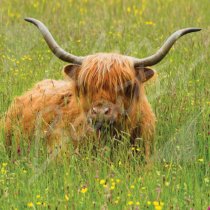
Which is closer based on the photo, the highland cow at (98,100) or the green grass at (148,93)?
the green grass at (148,93)

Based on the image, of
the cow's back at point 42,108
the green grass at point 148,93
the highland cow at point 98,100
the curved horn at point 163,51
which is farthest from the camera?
the cow's back at point 42,108

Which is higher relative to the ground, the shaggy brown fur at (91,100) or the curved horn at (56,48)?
the curved horn at (56,48)

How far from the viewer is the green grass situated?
4957 mm

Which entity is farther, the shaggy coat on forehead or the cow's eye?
the cow's eye

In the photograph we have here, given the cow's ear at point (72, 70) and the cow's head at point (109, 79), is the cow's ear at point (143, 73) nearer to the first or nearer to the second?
the cow's head at point (109, 79)

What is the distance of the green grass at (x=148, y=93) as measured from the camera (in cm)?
496

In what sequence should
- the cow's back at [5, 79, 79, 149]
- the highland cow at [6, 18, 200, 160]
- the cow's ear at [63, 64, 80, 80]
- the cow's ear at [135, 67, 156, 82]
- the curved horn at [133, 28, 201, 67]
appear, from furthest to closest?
the cow's back at [5, 79, 79, 149]
the cow's ear at [63, 64, 80, 80]
the cow's ear at [135, 67, 156, 82]
the curved horn at [133, 28, 201, 67]
the highland cow at [6, 18, 200, 160]

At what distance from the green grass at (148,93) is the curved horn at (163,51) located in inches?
16.9

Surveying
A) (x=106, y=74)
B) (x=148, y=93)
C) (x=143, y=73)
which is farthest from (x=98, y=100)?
(x=148, y=93)

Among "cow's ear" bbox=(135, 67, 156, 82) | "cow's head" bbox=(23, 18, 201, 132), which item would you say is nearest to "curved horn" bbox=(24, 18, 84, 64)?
"cow's head" bbox=(23, 18, 201, 132)

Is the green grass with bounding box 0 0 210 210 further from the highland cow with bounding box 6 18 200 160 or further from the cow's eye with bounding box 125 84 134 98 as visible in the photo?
Result: the cow's eye with bounding box 125 84 134 98

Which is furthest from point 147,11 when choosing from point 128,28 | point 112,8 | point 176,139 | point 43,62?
point 176,139

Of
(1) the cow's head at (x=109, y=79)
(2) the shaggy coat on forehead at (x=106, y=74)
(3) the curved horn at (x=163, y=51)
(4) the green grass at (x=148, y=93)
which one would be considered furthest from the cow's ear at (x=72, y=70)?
(4) the green grass at (x=148, y=93)

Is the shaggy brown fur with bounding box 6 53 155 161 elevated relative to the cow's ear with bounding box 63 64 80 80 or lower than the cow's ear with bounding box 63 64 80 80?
lower
